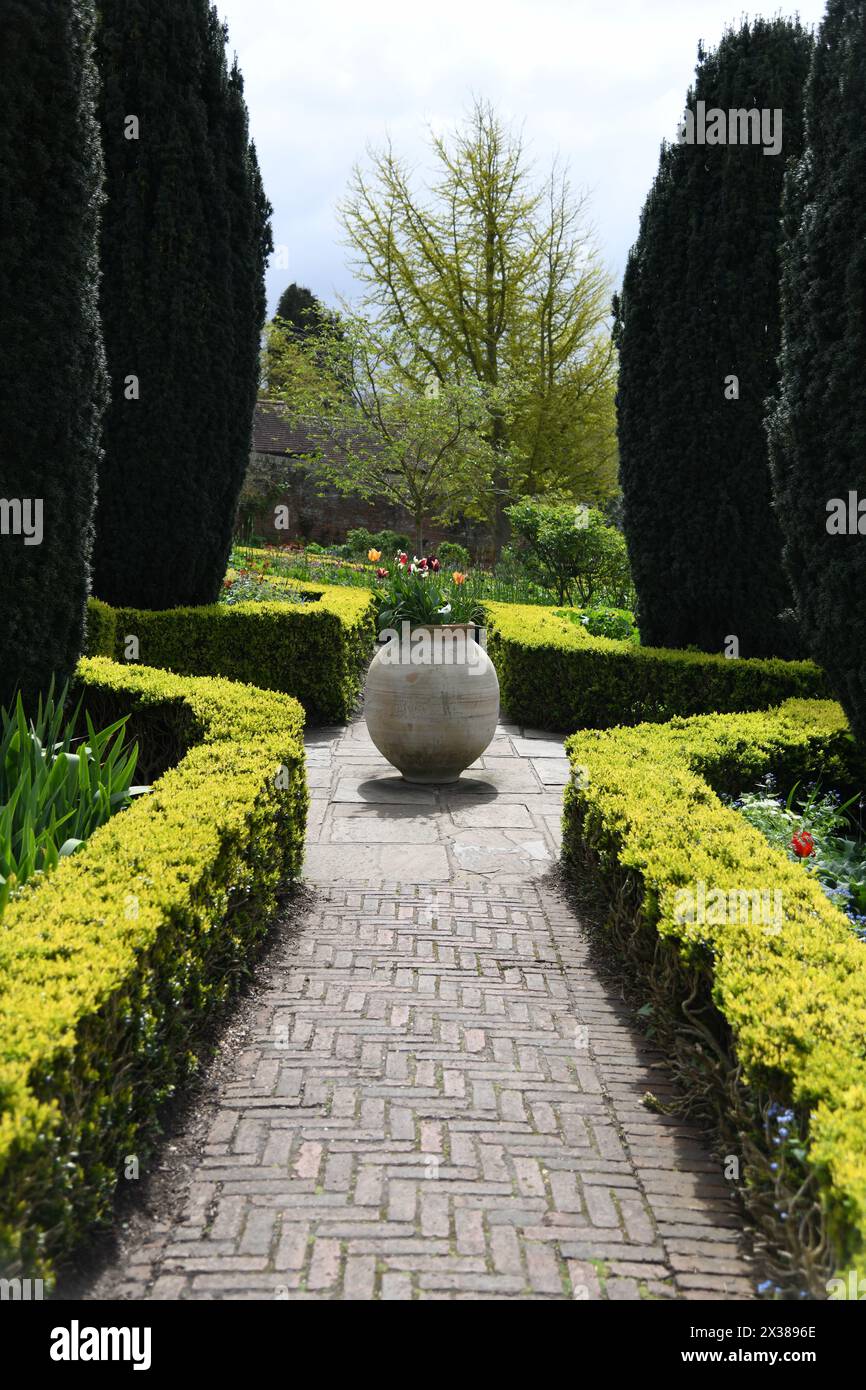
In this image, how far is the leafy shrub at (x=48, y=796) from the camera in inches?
144

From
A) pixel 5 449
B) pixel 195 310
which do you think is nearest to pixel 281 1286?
pixel 5 449

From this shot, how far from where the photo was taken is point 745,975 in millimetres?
2906

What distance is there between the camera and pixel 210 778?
455 centimetres

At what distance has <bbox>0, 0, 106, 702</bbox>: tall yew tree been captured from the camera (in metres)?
5.18

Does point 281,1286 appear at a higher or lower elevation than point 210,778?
lower

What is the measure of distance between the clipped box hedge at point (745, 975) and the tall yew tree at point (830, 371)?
2.99ft

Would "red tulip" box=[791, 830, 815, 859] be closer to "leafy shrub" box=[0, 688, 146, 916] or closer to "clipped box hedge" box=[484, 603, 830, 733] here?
"leafy shrub" box=[0, 688, 146, 916]

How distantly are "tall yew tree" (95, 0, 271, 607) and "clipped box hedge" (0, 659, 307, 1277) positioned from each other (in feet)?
16.1

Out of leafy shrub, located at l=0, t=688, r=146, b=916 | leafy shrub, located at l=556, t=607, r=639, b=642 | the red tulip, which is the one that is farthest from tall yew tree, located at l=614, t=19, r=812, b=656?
leafy shrub, located at l=0, t=688, r=146, b=916

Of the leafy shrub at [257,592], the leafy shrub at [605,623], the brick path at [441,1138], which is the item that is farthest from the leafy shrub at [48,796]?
the leafy shrub at [605,623]

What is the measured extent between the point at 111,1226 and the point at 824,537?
4522mm

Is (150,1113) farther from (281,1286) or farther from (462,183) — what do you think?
(462,183)

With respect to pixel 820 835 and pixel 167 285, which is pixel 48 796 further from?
pixel 167 285
